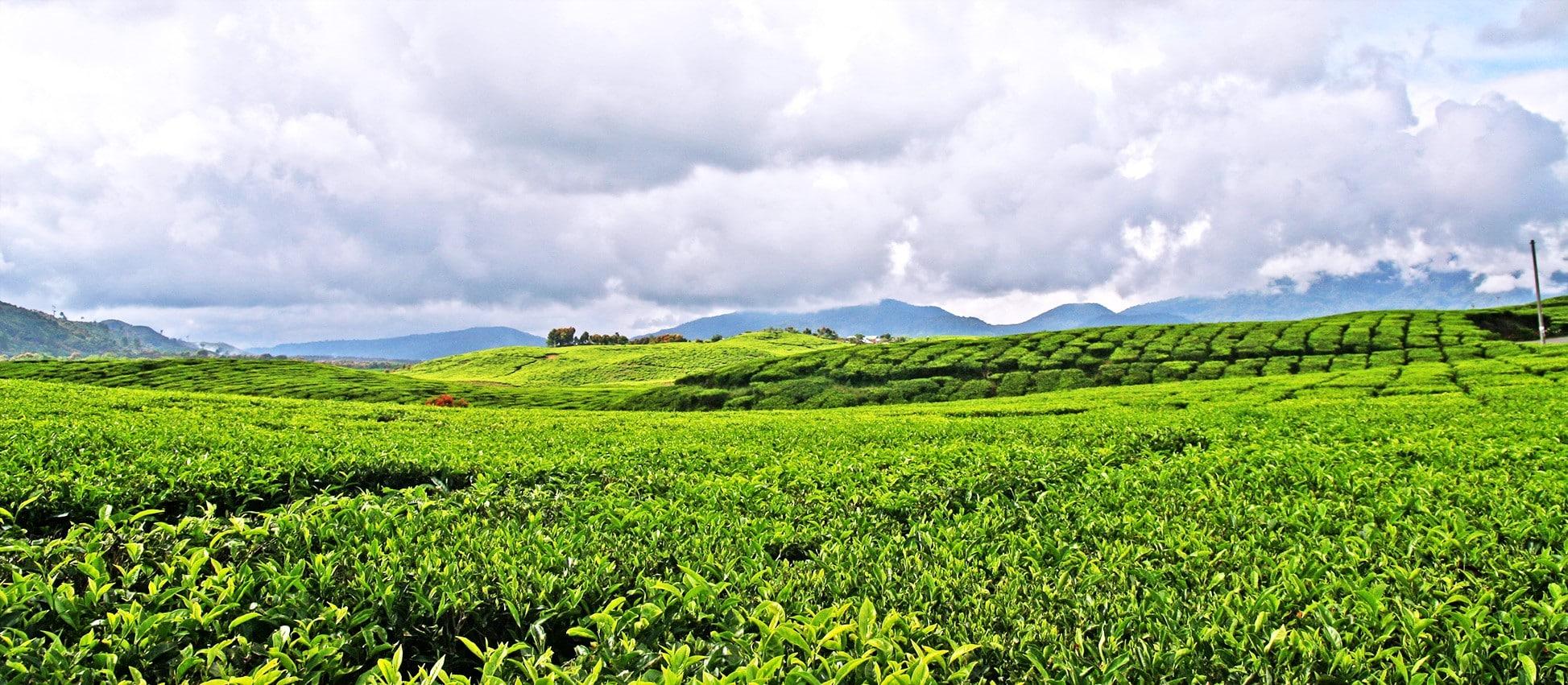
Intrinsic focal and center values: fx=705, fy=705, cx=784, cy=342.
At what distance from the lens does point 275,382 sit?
63.8 m

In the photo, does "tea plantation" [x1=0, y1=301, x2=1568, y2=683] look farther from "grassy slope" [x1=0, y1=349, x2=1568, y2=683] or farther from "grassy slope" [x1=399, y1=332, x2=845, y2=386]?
"grassy slope" [x1=399, y1=332, x2=845, y2=386]

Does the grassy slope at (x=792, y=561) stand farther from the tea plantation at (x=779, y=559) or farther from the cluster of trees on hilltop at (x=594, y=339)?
the cluster of trees on hilltop at (x=594, y=339)

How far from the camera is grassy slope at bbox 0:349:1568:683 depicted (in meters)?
3.07

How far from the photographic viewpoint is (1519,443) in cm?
840

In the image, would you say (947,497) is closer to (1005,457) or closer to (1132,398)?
(1005,457)

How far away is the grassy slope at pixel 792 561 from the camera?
10.1 feet

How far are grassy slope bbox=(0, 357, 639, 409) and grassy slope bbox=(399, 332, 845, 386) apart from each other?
34.9 m

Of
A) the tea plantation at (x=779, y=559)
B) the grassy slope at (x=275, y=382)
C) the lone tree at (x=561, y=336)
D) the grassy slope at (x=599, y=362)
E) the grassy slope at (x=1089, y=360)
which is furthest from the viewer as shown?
the lone tree at (x=561, y=336)

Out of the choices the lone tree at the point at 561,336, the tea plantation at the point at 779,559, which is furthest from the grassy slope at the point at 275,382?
the lone tree at the point at 561,336

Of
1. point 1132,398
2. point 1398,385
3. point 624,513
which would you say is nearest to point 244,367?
point 1132,398

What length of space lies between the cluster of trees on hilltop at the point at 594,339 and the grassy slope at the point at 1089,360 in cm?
9341

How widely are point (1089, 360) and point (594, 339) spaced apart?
5410 inches

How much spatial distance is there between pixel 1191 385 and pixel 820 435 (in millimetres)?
32286

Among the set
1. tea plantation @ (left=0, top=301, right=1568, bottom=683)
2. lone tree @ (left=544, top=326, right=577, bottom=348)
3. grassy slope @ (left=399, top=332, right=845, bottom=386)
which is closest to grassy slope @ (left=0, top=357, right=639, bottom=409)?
grassy slope @ (left=399, top=332, right=845, bottom=386)
